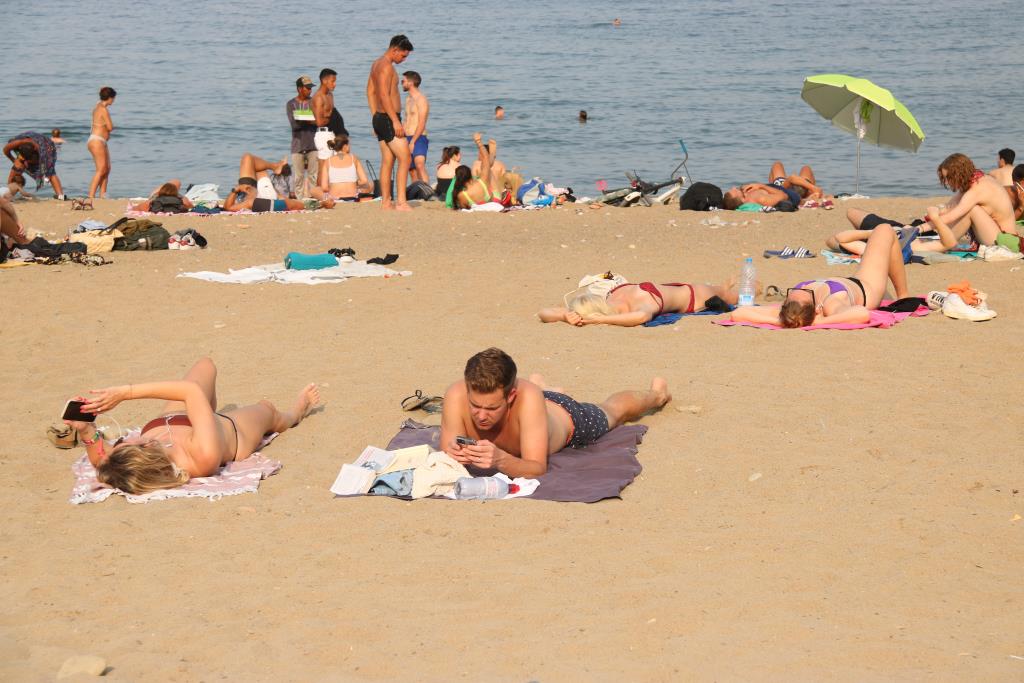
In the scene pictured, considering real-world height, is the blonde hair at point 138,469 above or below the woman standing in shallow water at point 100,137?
below

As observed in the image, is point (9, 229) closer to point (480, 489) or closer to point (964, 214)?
point (480, 489)

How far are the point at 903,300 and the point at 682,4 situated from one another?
43468mm

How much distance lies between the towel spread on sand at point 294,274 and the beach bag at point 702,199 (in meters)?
4.77

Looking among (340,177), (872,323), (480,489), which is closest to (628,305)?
(872,323)

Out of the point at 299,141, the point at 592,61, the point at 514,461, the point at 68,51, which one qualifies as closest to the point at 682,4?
the point at 592,61

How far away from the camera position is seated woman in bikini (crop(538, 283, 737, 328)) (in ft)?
28.6

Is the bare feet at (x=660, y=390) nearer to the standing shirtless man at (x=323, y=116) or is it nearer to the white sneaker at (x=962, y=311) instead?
the white sneaker at (x=962, y=311)

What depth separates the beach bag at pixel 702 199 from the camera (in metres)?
14.2

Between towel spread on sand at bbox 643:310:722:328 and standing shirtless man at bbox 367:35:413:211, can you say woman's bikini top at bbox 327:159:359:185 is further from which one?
towel spread on sand at bbox 643:310:722:328

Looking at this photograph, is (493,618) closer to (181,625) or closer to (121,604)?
(181,625)

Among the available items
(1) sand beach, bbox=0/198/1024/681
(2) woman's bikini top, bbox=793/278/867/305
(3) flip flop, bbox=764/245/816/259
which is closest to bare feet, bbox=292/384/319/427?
(1) sand beach, bbox=0/198/1024/681

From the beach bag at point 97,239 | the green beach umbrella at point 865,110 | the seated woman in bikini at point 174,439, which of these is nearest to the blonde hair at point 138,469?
the seated woman in bikini at point 174,439

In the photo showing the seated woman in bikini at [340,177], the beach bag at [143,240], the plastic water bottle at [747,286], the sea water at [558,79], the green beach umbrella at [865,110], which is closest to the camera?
the plastic water bottle at [747,286]

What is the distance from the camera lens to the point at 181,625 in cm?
426
